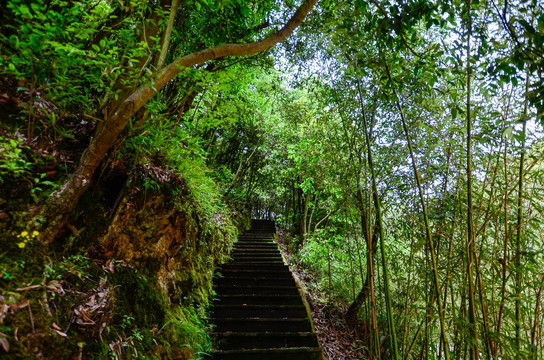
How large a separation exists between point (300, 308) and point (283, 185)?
764 centimetres

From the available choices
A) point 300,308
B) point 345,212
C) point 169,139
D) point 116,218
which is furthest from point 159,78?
point 300,308

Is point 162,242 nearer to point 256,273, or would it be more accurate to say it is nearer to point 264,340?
point 264,340

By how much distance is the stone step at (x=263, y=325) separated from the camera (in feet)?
11.7

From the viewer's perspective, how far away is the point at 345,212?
4184mm

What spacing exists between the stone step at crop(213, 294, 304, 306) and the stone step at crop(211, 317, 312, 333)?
538mm

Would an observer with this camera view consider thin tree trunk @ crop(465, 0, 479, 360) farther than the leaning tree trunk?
Yes

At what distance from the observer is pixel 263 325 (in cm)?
369

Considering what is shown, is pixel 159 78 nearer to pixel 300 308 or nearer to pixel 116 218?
pixel 116 218

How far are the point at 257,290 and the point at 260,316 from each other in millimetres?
727

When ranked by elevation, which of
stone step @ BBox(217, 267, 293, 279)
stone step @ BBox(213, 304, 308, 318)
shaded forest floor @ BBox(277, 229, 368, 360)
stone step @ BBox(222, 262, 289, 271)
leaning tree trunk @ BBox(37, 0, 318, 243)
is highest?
leaning tree trunk @ BBox(37, 0, 318, 243)

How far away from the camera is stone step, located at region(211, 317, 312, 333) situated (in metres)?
3.58

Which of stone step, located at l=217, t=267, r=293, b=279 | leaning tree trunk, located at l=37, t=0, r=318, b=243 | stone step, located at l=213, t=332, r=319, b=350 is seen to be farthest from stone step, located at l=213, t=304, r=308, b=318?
leaning tree trunk, located at l=37, t=0, r=318, b=243

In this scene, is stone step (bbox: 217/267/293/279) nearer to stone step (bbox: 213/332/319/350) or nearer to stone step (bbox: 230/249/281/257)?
stone step (bbox: 230/249/281/257)

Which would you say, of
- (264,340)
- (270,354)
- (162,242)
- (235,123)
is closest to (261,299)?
(264,340)
